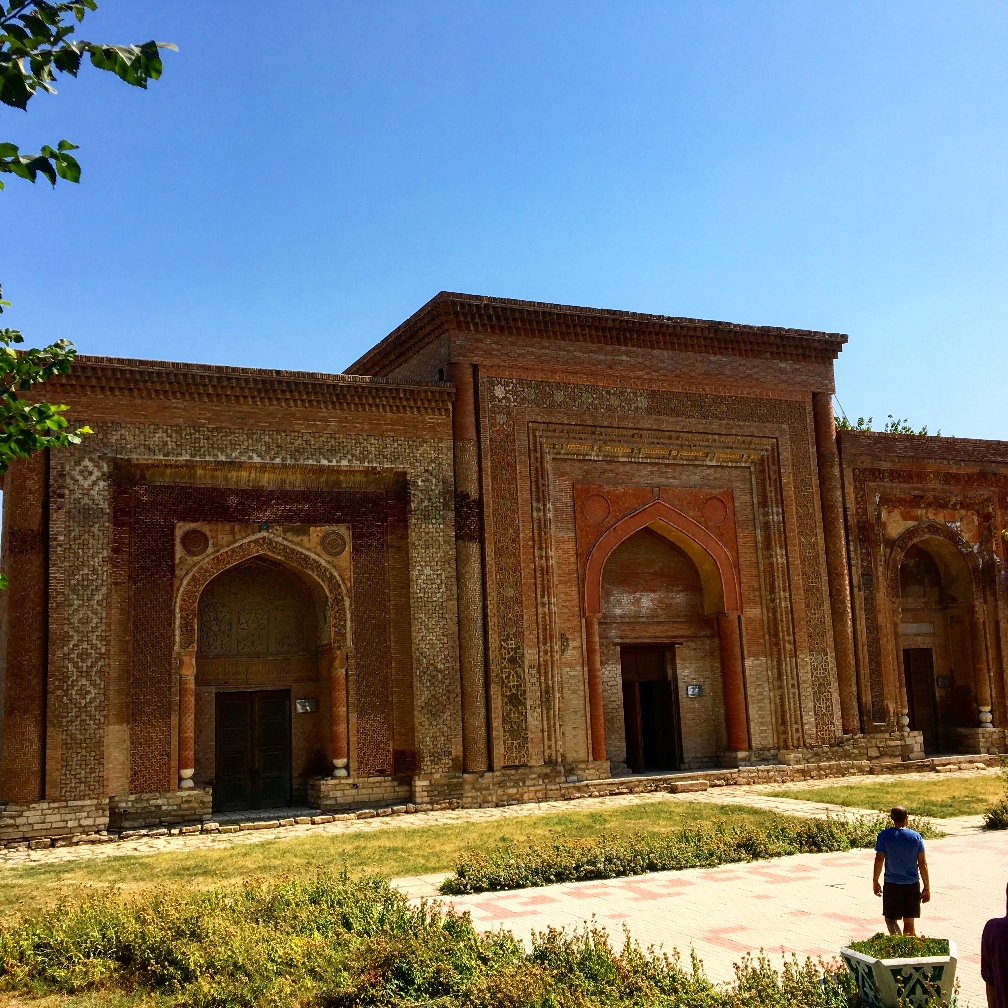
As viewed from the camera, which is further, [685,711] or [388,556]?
[685,711]

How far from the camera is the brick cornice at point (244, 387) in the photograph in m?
13.8

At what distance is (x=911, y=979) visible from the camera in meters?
4.93

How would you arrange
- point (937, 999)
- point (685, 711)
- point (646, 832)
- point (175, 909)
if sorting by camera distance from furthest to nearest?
point (685, 711) → point (646, 832) → point (175, 909) → point (937, 999)

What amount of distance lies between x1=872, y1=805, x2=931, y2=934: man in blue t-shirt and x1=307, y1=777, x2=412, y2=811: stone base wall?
31.2ft

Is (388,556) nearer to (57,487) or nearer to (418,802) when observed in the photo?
(418,802)

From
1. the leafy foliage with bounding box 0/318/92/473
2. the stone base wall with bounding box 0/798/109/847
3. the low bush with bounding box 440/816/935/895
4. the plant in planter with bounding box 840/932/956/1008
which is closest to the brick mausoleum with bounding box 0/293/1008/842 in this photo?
the stone base wall with bounding box 0/798/109/847

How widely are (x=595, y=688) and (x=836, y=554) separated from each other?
515 cm

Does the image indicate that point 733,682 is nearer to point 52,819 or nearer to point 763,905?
point 763,905

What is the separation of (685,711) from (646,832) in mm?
6383

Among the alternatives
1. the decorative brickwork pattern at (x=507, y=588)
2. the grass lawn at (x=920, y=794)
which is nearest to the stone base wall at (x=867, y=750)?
the grass lawn at (x=920, y=794)

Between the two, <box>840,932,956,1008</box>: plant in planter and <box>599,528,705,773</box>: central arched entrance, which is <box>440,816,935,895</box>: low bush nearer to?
<box>840,932,956,1008</box>: plant in planter

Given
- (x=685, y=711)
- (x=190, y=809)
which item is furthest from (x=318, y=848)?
(x=685, y=711)

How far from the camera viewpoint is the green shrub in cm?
501

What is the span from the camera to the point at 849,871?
9.13 metres
